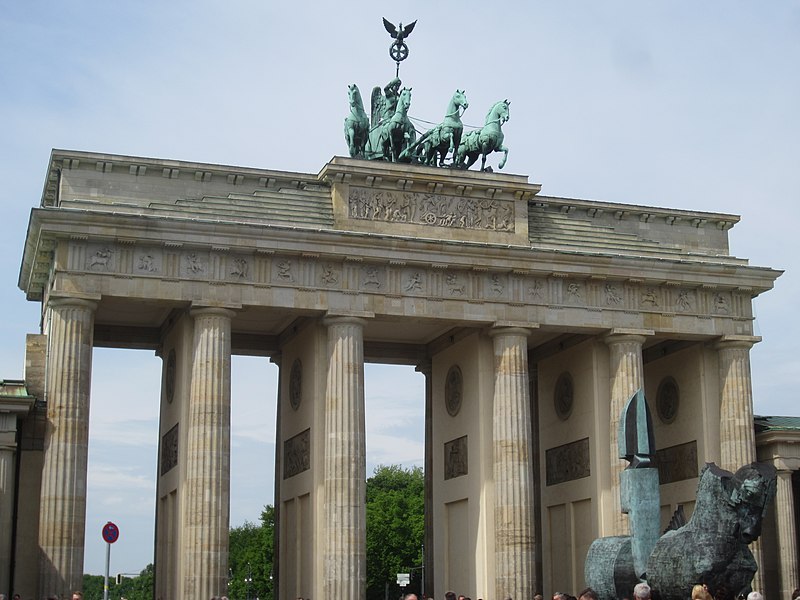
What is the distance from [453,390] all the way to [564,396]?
438 centimetres

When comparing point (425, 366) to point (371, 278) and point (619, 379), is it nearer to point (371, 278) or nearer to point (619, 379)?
point (619, 379)

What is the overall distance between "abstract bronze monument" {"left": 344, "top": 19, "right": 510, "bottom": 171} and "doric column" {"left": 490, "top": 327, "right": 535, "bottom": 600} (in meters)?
6.67

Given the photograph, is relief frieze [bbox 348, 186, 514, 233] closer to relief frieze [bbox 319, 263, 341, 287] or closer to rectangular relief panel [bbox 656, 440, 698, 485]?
relief frieze [bbox 319, 263, 341, 287]

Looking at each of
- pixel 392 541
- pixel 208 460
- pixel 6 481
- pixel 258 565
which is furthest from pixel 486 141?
pixel 258 565

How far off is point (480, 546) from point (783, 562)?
11711 millimetres

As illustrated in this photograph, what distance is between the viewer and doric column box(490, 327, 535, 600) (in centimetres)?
4041

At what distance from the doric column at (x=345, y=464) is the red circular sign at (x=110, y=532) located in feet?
31.8

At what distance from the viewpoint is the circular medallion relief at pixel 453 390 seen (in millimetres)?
45344

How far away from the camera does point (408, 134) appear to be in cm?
4350

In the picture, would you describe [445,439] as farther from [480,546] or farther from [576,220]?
[576,220]

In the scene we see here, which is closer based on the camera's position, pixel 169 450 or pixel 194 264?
pixel 194 264

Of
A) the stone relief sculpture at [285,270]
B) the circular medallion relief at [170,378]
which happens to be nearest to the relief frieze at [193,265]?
the stone relief sculpture at [285,270]

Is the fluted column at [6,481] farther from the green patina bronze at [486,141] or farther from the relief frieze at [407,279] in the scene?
the green patina bronze at [486,141]

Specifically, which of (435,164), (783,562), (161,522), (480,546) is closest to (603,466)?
(480,546)
